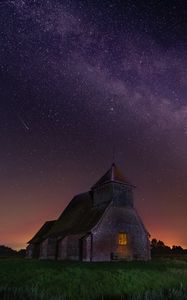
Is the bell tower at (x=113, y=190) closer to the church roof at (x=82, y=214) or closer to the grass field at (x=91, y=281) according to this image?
the church roof at (x=82, y=214)

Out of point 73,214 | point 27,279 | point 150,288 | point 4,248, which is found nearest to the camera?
point 27,279

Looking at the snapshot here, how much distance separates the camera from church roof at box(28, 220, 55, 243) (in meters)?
50.5

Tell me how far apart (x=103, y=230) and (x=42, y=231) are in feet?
55.2

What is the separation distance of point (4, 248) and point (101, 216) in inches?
2549

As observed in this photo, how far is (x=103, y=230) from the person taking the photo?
3900cm

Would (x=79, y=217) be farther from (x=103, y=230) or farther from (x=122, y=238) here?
(x=122, y=238)

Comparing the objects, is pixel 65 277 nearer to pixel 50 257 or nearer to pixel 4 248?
pixel 50 257

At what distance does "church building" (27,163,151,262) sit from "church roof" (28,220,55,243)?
7.29 ft

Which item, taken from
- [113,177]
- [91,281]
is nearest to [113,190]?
[113,177]

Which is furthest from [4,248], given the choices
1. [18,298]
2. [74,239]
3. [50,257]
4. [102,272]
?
[18,298]

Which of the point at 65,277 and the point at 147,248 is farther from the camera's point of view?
the point at 147,248

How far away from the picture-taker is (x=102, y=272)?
24.6 meters

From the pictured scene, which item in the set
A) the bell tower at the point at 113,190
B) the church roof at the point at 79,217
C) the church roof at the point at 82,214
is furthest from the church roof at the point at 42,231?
the bell tower at the point at 113,190

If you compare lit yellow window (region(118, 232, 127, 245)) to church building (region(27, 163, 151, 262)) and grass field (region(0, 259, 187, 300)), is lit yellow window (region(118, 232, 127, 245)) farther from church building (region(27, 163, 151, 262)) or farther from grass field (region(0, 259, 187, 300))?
grass field (region(0, 259, 187, 300))
